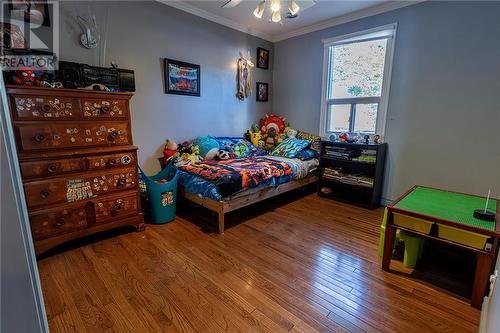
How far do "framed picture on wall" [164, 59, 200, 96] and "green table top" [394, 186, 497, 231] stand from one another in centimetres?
266

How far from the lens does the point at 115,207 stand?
7.03ft

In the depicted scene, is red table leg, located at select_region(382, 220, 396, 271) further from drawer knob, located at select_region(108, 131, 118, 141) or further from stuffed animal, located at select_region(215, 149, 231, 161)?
drawer knob, located at select_region(108, 131, 118, 141)

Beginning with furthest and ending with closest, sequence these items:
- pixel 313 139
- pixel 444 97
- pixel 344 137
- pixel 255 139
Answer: pixel 255 139 → pixel 313 139 → pixel 344 137 → pixel 444 97

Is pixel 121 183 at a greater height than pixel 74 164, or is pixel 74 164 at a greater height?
pixel 74 164

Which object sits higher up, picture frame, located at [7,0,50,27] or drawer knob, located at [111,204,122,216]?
picture frame, located at [7,0,50,27]

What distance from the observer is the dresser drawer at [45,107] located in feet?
5.48

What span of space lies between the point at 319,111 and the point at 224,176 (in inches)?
83.4

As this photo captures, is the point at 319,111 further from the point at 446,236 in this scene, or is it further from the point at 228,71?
the point at 446,236

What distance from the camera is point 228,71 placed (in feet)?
11.6

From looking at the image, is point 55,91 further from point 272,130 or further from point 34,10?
point 272,130

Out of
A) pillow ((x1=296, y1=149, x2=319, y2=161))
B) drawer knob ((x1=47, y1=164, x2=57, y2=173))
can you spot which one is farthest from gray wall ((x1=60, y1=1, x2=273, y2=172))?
pillow ((x1=296, y1=149, x2=319, y2=161))

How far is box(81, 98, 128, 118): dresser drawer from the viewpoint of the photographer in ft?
6.41

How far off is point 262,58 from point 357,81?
1.58m

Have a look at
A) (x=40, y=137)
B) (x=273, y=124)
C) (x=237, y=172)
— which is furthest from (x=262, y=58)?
(x=40, y=137)
